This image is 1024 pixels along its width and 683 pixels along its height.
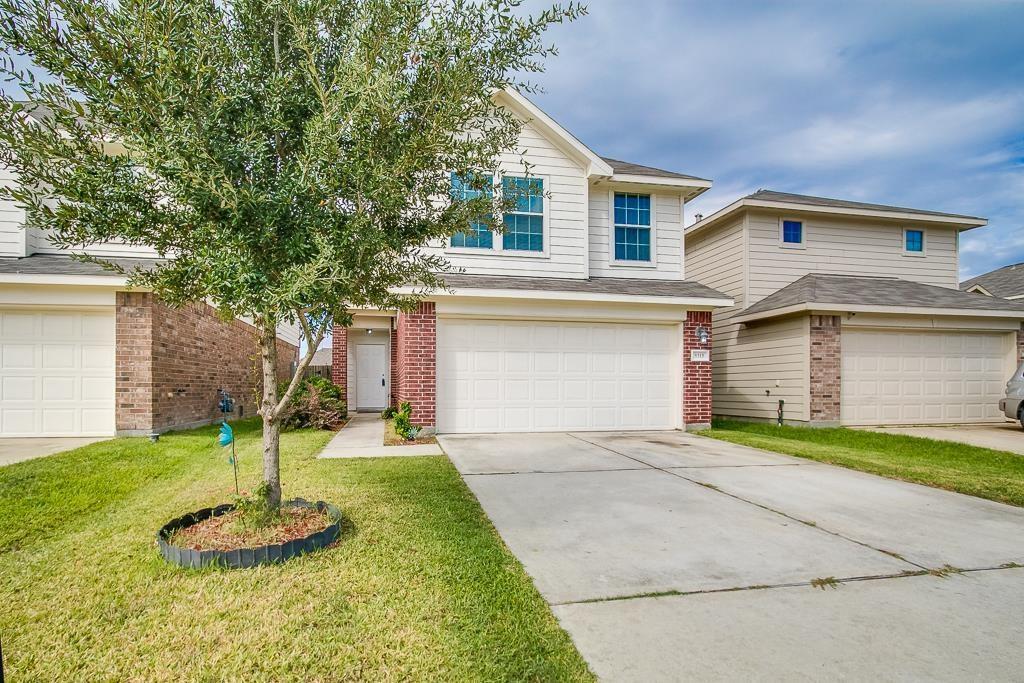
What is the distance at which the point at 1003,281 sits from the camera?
18.1m

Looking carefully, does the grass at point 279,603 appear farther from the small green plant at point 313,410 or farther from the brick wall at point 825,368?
the brick wall at point 825,368

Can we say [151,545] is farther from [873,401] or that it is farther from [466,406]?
[873,401]

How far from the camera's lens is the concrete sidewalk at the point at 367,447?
765 cm

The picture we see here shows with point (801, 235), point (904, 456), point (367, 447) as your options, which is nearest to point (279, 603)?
point (367, 447)

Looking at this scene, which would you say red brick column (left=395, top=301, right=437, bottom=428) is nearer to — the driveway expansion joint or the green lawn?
the green lawn

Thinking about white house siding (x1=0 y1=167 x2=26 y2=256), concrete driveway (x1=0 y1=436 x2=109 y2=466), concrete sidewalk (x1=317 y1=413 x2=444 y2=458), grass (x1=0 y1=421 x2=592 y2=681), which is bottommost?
concrete sidewalk (x1=317 y1=413 x2=444 y2=458)

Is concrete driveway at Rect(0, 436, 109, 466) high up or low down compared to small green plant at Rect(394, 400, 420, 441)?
down

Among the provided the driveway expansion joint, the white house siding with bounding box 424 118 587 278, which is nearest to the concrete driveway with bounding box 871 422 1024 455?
the driveway expansion joint

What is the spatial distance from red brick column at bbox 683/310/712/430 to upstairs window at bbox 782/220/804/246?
473 cm

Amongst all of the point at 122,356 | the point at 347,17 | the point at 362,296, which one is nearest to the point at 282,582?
the point at 362,296

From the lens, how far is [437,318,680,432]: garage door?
998 centimetres

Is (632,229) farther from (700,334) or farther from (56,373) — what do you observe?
(56,373)

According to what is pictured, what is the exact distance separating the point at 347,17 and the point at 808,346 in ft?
36.5

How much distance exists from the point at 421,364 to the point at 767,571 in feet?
23.3
